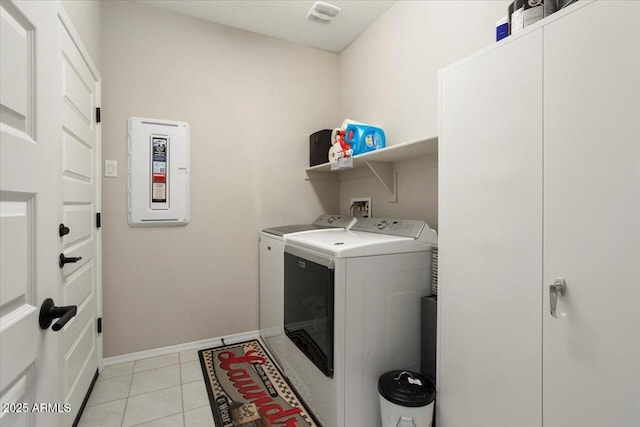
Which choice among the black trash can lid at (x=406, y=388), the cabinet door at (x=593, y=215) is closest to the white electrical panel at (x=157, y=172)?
the black trash can lid at (x=406, y=388)

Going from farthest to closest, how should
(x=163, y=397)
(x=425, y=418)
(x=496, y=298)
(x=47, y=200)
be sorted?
(x=163, y=397) < (x=425, y=418) < (x=496, y=298) < (x=47, y=200)

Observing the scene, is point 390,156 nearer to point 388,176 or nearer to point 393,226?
point 388,176

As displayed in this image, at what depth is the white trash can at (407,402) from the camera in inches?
52.4

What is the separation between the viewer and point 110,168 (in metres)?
2.24

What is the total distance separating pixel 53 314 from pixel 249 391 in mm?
1502

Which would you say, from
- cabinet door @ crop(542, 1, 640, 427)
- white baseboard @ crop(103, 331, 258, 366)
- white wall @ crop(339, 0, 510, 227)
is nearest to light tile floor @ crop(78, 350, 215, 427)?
white baseboard @ crop(103, 331, 258, 366)

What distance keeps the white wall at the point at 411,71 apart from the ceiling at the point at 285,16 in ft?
0.39

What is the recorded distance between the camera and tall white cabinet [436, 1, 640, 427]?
0.79m

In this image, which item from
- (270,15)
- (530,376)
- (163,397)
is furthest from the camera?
(270,15)

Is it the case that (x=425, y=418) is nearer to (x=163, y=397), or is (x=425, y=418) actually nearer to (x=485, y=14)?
(x=163, y=397)

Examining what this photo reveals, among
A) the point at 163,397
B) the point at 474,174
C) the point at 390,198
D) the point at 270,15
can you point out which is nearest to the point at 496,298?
the point at 474,174

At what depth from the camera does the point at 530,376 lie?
999 millimetres

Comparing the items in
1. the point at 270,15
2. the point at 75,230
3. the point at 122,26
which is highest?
the point at 270,15

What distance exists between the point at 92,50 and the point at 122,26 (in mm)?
463
